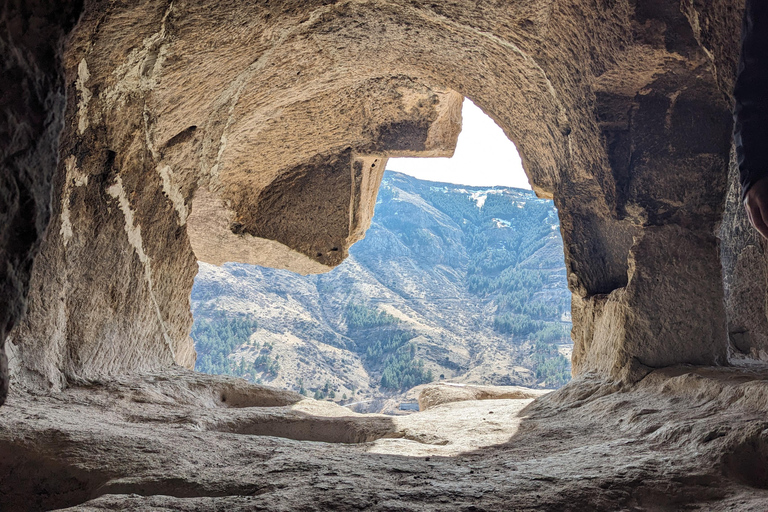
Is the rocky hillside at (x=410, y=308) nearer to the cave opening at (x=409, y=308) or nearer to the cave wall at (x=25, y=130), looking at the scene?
the cave opening at (x=409, y=308)

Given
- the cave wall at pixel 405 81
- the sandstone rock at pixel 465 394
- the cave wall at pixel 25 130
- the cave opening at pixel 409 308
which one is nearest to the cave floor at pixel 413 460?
the cave wall at pixel 405 81

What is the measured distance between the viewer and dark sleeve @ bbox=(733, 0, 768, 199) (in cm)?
117

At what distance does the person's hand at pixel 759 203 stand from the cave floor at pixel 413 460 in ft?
2.30

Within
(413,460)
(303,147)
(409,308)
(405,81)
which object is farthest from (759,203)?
(409,308)

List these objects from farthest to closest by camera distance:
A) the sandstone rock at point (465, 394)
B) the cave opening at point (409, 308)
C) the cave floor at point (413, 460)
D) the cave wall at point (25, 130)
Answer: the cave opening at point (409, 308) → the sandstone rock at point (465, 394) → the cave floor at point (413, 460) → the cave wall at point (25, 130)

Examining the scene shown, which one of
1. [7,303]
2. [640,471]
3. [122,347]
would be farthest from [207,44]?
[640,471]

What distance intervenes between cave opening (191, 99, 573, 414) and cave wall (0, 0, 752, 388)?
17083mm

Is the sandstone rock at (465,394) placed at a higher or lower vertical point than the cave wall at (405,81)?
lower

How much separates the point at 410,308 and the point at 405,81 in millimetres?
36641

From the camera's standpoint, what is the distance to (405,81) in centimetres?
499

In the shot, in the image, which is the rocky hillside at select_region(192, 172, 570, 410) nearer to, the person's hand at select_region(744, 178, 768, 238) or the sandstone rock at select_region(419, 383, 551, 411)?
the sandstone rock at select_region(419, 383, 551, 411)

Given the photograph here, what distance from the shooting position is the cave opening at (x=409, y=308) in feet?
101

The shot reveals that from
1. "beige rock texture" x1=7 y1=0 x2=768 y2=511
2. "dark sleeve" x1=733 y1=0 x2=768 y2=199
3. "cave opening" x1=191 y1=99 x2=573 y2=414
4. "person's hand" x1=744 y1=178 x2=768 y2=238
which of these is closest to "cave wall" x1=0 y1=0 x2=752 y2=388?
"beige rock texture" x1=7 y1=0 x2=768 y2=511

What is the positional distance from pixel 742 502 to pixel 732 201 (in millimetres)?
3779
